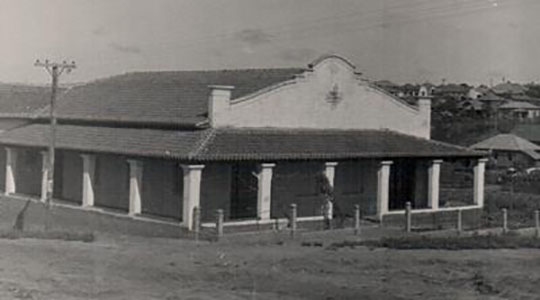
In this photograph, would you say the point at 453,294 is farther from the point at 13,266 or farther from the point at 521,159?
the point at 521,159

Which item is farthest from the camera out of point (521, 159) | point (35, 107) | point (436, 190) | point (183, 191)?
point (521, 159)

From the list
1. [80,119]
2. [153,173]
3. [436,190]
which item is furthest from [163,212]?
[436,190]

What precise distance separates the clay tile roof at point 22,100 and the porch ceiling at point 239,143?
2011 mm

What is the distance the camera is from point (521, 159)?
59.2 m

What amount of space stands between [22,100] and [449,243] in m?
19.8

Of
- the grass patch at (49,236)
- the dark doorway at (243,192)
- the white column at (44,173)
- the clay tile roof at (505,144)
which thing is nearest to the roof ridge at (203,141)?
the dark doorway at (243,192)

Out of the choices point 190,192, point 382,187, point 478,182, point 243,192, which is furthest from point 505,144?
point 190,192

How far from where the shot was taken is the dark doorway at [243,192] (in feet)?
76.7

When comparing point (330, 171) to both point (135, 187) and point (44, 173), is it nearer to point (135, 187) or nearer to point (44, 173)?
point (135, 187)

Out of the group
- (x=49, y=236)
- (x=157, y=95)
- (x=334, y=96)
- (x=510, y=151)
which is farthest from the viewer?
(x=510, y=151)

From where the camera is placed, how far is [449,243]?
1964 cm

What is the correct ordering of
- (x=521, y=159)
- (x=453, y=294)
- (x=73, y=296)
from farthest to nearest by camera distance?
(x=521, y=159), (x=453, y=294), (x=73, y=296)

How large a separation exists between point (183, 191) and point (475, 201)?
37.0 feet

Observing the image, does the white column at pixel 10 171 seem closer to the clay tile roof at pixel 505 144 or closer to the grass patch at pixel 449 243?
the grass patch at pixel 449 243
